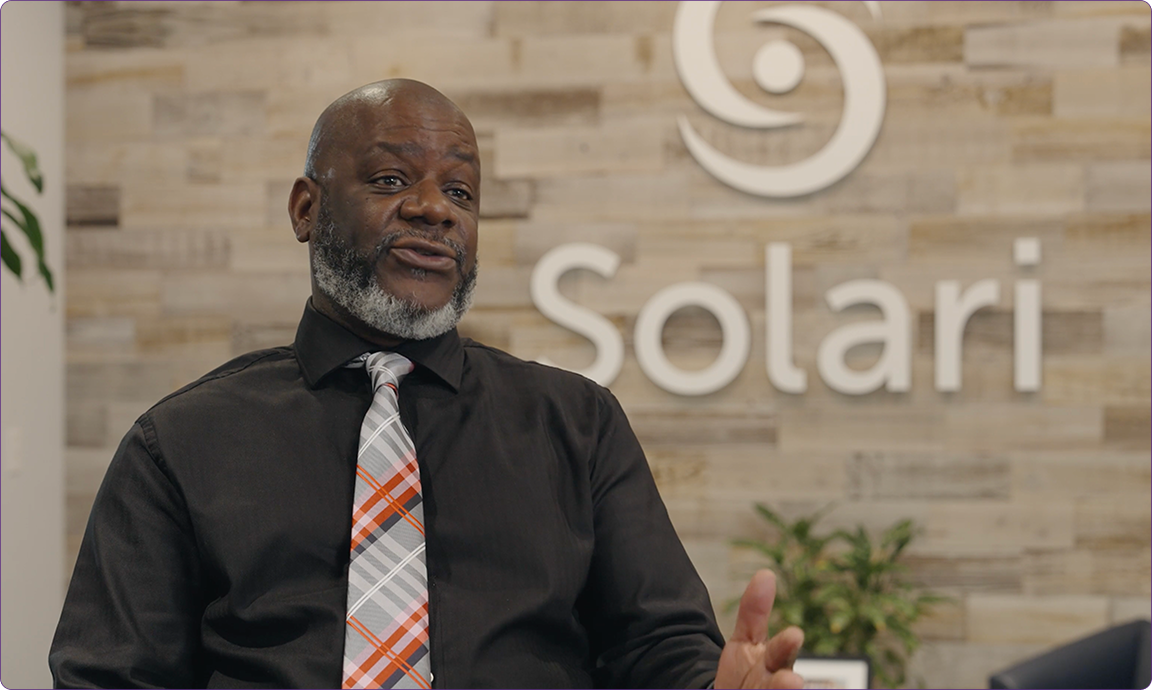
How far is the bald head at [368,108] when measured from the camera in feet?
4.71

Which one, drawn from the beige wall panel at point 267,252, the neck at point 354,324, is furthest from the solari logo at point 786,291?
the neck at point 354,324

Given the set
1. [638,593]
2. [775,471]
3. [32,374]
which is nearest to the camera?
[638,593]

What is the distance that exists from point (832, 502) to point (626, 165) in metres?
1.24

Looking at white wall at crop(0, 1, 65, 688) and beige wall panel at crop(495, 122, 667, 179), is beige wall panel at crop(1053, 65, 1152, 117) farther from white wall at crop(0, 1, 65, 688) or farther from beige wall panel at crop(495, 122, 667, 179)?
white wall at crop(0, 1, 65, 688)

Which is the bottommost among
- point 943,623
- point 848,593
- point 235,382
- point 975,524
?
point 943,623

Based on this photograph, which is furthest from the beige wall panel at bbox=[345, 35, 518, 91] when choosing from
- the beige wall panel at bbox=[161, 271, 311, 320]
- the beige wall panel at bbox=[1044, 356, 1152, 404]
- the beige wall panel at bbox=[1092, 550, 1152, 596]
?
the beige wall panel at bbox=[1092, 550, 1152, 596]

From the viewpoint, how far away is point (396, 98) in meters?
1.44

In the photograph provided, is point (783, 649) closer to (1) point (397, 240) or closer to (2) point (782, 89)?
(1) point (397, 240)

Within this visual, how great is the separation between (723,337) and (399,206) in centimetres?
202

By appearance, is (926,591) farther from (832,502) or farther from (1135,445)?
(1135,445)

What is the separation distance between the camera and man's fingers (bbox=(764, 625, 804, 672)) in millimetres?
947

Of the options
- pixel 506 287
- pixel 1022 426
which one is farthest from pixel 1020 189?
pixel 506 287

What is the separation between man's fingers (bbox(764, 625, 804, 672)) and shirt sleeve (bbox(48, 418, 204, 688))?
0.73 m

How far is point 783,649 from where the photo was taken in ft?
3.13
